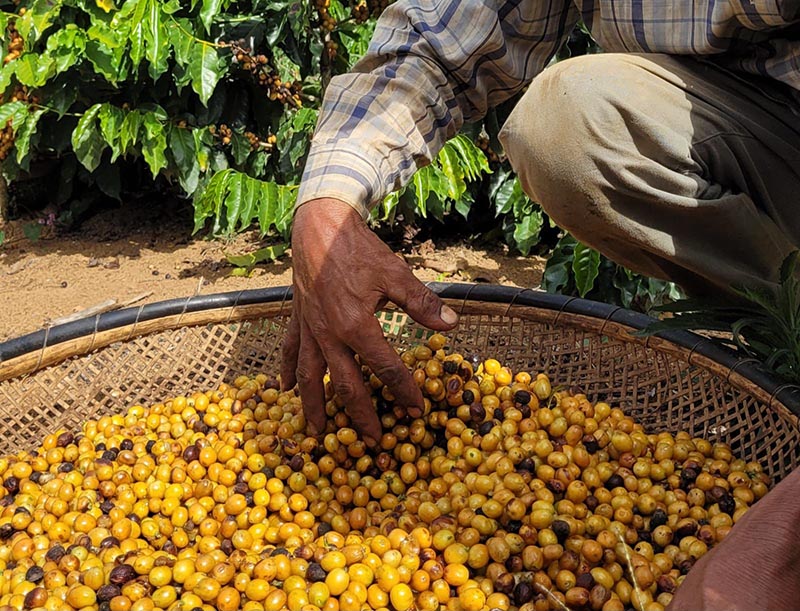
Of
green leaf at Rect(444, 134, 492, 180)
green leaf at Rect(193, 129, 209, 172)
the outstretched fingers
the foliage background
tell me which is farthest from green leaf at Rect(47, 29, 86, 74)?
the outstretched fingers

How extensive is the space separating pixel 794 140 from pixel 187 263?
11.4 ft

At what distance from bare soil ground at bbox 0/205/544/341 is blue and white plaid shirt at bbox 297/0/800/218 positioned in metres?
2.03

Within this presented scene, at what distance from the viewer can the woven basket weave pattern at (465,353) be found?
2.29 metres

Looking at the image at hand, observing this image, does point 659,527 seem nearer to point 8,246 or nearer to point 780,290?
point 780,290

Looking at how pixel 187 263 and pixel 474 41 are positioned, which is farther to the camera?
pixel 187 263

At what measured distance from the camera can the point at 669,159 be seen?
208 cm

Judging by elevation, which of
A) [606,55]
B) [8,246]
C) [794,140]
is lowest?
[8,246]

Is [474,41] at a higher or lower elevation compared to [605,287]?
higher

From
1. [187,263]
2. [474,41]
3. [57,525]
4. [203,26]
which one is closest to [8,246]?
[187,263]

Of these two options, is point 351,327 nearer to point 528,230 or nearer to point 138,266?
point 528,230

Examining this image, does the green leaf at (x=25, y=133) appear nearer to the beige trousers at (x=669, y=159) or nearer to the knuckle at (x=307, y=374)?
the knuckle at (x=307, y=374)

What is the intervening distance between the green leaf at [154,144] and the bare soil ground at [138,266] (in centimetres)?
66

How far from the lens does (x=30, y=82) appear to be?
4.13 m

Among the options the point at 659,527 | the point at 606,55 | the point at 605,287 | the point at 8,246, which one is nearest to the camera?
the point at 659,527
